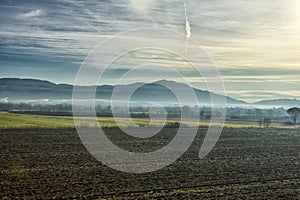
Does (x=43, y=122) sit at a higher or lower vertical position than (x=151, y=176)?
higher

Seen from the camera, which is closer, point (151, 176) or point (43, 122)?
point (151, 176)

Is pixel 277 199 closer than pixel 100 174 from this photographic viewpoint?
Yes

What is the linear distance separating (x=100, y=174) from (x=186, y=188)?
4743 millimetres

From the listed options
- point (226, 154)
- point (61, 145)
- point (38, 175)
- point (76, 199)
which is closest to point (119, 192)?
point (76, 199)

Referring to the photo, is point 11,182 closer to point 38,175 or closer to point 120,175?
point 38,175

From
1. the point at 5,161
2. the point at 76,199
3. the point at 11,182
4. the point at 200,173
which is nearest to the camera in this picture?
the point at 76,199

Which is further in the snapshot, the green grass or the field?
the green grass

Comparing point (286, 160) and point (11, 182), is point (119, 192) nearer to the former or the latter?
point (11, 182)

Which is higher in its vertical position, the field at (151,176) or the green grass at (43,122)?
the green grass at (43,122)

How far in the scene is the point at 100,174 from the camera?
23031 millimetres

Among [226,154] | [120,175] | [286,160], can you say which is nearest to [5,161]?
[120,175]

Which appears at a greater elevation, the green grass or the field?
the green grass

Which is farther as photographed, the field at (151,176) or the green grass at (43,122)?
the green grass at (43,122)

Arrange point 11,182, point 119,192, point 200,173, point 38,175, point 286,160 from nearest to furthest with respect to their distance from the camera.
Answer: point 119,192
point 11,182
point 38,175
point 200,173
point 286,160
